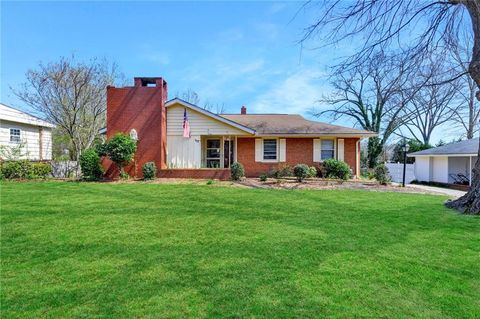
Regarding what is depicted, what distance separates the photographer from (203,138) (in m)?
18.2

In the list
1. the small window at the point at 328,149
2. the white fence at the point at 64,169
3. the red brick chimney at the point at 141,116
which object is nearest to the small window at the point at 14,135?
the white fence at the point at 64,169

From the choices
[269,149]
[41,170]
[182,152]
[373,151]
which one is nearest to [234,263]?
[182,152]

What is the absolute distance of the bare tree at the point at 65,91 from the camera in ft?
66.0

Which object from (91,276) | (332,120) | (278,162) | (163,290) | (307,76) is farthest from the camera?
(332,120)

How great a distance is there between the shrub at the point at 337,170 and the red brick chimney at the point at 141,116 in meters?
8.83

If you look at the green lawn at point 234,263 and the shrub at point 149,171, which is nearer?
the green lawn at point 234,263

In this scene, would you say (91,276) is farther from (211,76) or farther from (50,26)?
(211,76)

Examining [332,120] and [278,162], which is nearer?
[278,162]

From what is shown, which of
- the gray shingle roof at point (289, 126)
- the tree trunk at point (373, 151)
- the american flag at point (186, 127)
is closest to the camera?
the american flag at point (186, 127)

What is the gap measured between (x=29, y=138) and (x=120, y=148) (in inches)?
432

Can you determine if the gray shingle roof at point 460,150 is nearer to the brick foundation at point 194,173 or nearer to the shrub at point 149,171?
the brick foundation at point 194,173

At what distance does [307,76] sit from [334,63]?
70.5 inches

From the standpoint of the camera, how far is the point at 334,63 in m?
6.88

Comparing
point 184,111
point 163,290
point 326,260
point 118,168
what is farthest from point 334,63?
point 118,168
